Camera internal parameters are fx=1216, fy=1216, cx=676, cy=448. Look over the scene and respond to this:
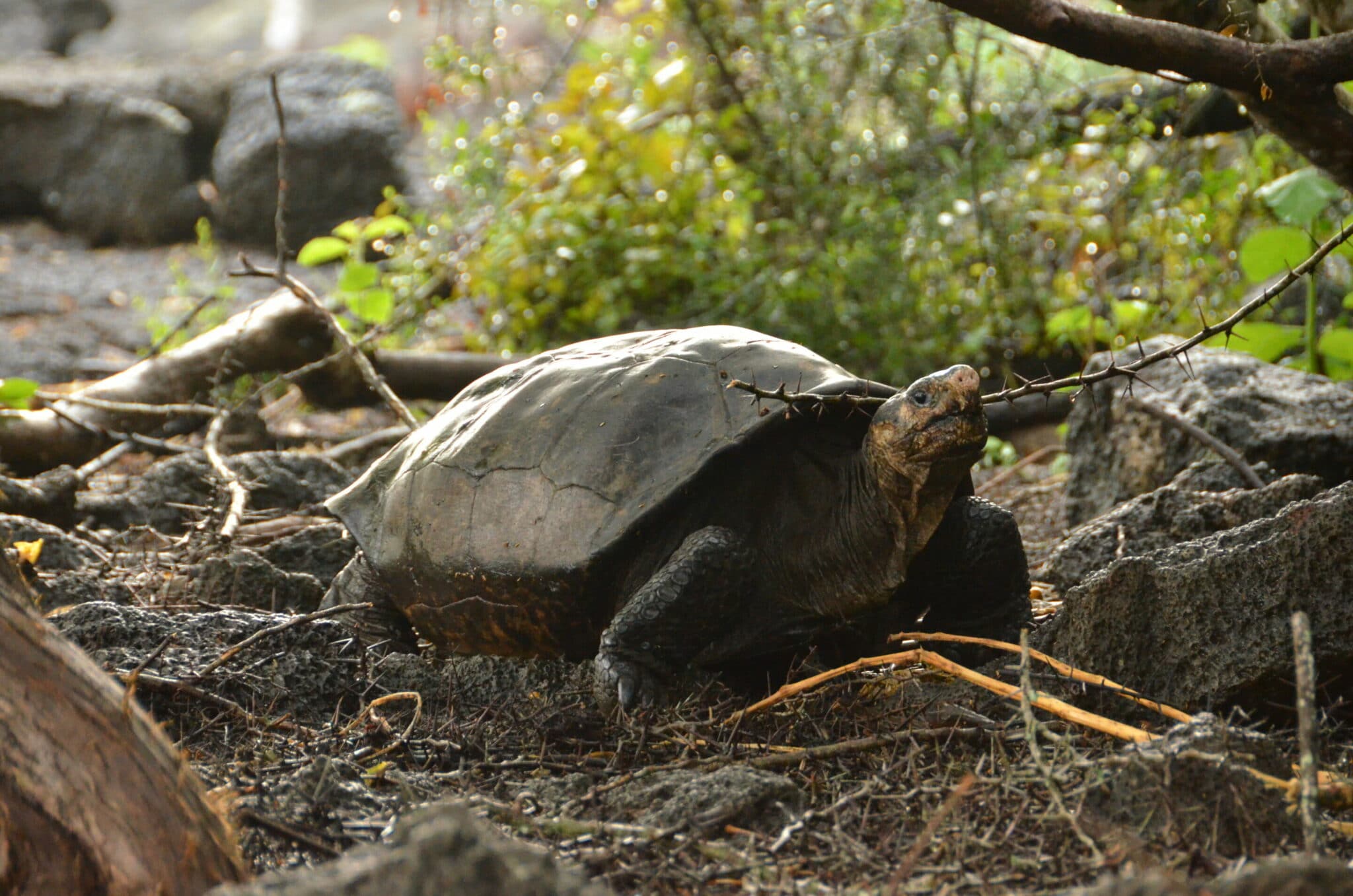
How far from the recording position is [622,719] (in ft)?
8.10

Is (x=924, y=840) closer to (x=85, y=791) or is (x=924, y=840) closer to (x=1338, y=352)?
(x=85, y=791)

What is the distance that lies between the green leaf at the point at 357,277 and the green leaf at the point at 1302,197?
4190 mm

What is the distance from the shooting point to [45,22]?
57.2 feet

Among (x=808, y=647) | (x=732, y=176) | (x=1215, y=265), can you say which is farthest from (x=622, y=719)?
(x=732, y=176)

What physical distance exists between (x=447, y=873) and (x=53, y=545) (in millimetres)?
3183

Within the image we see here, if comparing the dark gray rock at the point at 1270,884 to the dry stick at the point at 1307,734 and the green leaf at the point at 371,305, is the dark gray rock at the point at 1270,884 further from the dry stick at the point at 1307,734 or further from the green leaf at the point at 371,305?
the green leaf at the point at 371,305

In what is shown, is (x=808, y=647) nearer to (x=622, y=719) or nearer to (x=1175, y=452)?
(x=622, y=719)

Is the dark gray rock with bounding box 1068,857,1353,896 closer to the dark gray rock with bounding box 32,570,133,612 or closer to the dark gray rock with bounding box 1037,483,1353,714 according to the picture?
the dark gray rock with bounding box 1037,483,1353,714

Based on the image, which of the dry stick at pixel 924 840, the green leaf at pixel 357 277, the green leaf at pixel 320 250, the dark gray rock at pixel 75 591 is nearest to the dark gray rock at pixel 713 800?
the dry stick at pixel 924 840

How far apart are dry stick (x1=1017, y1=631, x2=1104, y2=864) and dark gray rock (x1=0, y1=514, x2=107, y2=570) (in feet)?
9.84

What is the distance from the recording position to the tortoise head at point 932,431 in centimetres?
264

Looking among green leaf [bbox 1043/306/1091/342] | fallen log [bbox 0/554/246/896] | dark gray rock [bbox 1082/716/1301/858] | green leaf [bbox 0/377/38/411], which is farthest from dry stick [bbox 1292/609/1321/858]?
green leaf [bbox 1043/306/1091/342]

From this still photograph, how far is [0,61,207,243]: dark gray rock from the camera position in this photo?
12.1 metres

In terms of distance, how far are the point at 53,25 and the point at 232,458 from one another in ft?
51.8
